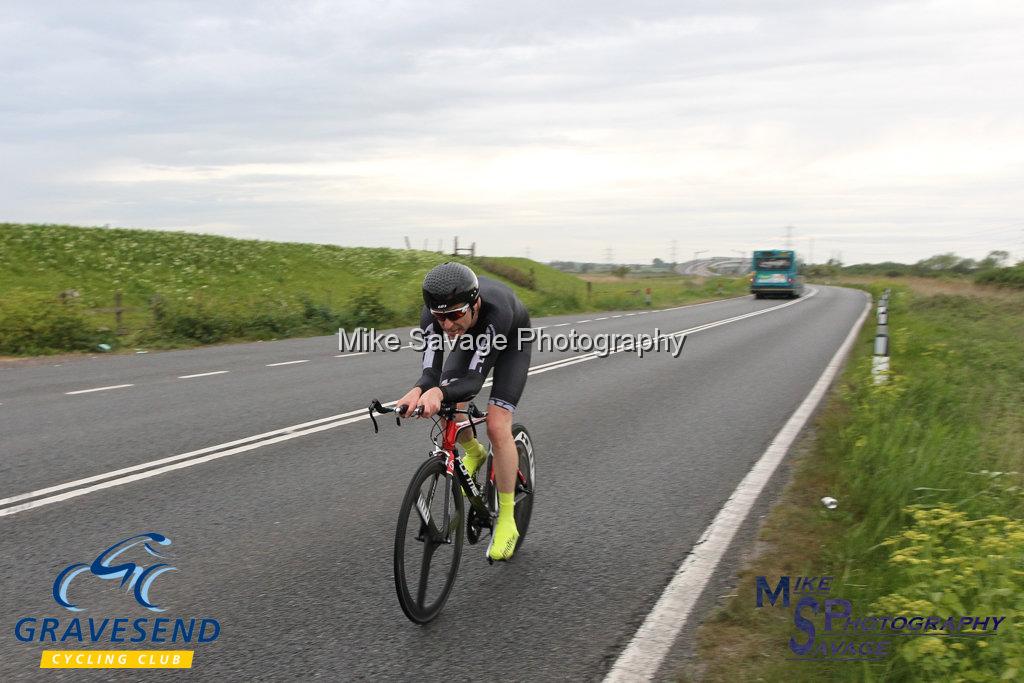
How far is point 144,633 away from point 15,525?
1.99m

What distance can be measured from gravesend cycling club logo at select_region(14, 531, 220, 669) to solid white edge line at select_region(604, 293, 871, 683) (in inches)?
76.4

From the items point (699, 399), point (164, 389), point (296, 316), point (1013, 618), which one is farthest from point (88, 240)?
point (1013, 618)

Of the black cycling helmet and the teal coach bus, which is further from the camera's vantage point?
the teal coach bus

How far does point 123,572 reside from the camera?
14.3 feet

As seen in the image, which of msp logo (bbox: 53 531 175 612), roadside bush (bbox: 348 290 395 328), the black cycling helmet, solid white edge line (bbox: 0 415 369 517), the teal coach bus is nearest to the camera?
the black cycling helmet

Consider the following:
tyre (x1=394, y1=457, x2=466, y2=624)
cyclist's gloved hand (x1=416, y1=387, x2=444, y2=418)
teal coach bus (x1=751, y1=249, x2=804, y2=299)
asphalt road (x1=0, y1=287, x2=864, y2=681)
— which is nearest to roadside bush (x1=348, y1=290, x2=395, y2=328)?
asphalt road (x1=0, y1=287, x2=864, y2=681)

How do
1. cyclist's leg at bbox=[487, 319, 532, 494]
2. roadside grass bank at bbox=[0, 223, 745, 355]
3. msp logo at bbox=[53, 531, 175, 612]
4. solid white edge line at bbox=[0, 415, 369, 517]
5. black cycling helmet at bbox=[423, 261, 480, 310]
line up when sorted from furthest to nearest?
1. roadside grass bank at bbox=[0, 223, 745, 355]
2. solid white edge line at bbox=[0, 415, 369, 517]
3. cyclist's leg at bbox=[487, 319, 532, 494]
4. msp logo at bbox=[53, 531, 175, 612]
5. black cycling helmet at bbox=[423, 261, 480, 310]

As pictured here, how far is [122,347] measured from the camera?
1644 centimetres

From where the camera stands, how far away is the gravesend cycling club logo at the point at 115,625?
3.44 m

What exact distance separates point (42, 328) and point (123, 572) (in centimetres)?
1316

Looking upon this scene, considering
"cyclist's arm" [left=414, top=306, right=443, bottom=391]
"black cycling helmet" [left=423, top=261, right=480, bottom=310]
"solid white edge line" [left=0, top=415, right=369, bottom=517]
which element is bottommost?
"solid white edge line" [left=0, top=415, right=369, bottom=517]

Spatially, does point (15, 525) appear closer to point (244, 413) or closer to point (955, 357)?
point (244, 413)

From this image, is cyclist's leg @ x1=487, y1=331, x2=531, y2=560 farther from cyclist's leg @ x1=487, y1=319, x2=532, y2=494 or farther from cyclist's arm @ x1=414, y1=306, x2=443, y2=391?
cyclist's arm @ x1=414, y1=306, x2=443, y2=391

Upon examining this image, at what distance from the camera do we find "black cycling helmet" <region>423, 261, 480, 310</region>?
3.67 m
